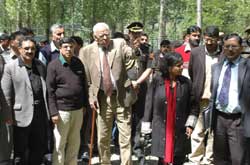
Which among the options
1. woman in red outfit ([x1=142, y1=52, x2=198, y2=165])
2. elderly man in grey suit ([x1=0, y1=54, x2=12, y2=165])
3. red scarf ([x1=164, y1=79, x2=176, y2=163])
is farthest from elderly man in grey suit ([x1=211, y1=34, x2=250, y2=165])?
elderly man in grey suit ([x1=0, y1=54, x2=12, y2=165])

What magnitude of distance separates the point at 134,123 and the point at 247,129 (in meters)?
2.78

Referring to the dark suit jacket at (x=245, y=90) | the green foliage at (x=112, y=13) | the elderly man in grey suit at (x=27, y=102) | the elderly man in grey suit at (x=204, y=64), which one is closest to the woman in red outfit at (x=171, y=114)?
the dark suit jacket at (x=245, y=90)

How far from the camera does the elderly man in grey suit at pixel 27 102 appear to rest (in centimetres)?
543

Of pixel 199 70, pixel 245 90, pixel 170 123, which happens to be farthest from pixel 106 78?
pixel 245 90

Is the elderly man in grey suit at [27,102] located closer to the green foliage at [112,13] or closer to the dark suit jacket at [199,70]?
the dark suit jacket at [199,70]

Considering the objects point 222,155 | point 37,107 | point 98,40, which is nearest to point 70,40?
point 98,40

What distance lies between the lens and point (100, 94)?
244 inches

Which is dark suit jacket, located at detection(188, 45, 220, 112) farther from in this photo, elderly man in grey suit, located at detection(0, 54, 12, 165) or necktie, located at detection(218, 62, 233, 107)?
elderly man in grey suit, located at detection(0, 54, 12, 165)

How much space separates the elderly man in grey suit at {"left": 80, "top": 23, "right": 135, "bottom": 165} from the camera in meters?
6.07

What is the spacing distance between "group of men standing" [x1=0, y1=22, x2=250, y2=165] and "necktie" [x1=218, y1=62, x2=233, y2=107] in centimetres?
1

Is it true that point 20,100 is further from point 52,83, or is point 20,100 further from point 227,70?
point 227,70

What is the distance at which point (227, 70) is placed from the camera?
5262mm

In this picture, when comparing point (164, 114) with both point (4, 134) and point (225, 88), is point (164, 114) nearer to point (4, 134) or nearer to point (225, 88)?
point (225, 88)

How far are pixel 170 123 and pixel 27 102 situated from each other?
1789 millimetres
